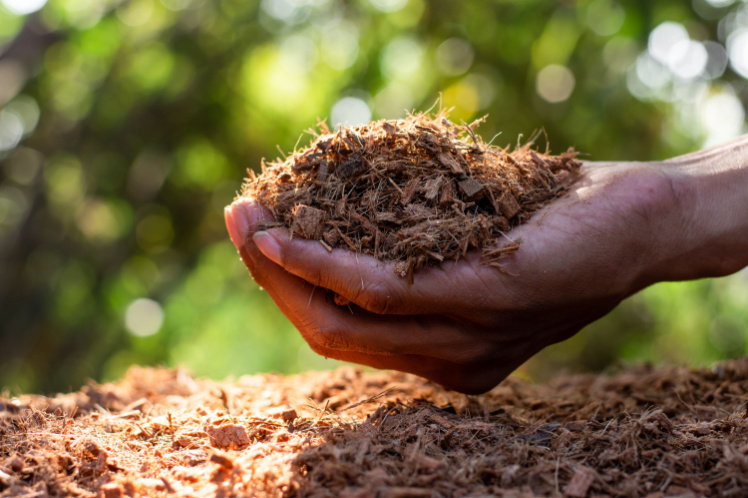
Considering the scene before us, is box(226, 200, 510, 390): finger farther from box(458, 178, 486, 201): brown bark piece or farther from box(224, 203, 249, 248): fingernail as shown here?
box(458, 178, 486, 201): brown bark piece

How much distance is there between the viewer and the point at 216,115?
7406 millimetres

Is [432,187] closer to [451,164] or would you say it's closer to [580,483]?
[451,164]

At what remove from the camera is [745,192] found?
188 cm

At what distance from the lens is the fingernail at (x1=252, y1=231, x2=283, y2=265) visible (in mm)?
1691

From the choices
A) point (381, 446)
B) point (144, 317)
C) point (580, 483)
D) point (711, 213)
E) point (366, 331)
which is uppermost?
point (144, 317)

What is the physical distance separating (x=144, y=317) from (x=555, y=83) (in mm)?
6238

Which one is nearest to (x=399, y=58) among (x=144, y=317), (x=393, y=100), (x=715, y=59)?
(x=393, y=100)

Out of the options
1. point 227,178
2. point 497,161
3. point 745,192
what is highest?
point 227,178

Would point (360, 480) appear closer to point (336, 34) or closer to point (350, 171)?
point (350, 171)

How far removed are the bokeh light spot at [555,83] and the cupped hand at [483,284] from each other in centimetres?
352

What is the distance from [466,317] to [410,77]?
5239mm

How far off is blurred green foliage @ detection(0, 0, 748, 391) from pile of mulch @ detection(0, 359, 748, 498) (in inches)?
154

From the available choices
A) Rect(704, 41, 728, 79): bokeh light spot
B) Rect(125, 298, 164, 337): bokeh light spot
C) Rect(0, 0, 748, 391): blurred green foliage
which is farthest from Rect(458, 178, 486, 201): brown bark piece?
Rect(125, 298, 164, 337): bokeh light spot

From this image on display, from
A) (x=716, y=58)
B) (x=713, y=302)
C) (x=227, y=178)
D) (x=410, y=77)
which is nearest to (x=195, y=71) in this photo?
(x=227, y=178)
